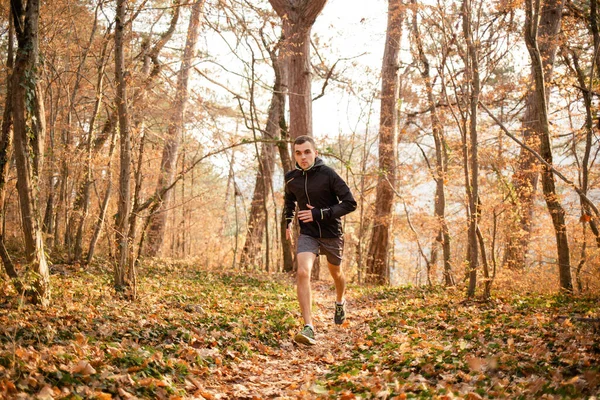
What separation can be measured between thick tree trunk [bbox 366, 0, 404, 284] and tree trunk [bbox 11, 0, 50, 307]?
32.4ft

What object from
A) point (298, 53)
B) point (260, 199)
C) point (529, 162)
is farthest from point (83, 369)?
point (260, 199)

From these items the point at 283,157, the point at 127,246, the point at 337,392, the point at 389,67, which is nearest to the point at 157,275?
the point at 127,246

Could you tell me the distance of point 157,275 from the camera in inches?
421

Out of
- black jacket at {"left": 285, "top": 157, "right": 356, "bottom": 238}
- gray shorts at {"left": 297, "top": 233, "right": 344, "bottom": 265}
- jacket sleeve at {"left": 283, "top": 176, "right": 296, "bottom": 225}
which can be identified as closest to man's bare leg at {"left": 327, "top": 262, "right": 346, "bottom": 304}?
gray shorts at {"left": 297, "top": 233, "right": 344, "bottom": 265}

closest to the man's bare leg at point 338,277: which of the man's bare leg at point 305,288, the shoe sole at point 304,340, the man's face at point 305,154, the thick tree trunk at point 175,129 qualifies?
the man's bare leg at point 305,288

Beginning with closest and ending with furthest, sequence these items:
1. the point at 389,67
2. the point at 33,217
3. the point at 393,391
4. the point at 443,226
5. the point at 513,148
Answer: the point at 393,391, the point at 33,217, the point at 513,148, the point at 443,226, the point at 389,67

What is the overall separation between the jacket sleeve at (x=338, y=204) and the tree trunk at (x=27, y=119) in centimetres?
318

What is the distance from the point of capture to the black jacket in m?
6.16

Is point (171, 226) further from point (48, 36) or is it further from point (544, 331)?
point (544, 331)

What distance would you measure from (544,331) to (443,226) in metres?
8.74

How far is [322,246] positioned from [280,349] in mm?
1405

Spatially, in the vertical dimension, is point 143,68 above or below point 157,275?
above

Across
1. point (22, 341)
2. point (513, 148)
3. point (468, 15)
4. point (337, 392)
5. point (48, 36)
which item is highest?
point (48, 36)

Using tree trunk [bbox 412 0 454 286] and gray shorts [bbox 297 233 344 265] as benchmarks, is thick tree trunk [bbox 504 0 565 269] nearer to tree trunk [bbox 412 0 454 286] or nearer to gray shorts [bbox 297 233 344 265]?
tree trunk [bbox 412 0 454 286]
